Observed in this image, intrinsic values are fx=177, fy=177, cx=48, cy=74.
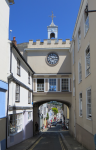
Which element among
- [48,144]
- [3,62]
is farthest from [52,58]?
[3,62]

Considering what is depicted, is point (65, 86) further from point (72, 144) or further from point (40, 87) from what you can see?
point (72, 144)

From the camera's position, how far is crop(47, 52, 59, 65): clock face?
22969 millimetres

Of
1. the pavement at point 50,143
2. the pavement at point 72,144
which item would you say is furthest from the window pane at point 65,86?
the pavement at point 72,144

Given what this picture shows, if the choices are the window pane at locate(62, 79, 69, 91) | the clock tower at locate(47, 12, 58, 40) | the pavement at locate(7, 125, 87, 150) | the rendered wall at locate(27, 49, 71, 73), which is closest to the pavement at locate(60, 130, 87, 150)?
the pavement at locate(7, 125, 87, 150)

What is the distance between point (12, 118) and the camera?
45.1 ft

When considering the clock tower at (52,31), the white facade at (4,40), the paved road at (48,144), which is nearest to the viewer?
the white facade at (4,40)

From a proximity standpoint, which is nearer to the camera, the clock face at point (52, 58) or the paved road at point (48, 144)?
the paved road at point (48, 144)

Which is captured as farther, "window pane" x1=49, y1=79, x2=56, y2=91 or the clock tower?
the clock tower

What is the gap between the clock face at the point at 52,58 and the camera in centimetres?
2297

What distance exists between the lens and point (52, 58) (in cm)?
2309

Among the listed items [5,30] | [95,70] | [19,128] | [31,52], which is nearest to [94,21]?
[95,70]

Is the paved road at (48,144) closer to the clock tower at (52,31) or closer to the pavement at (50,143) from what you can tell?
the pavement at (50,143)

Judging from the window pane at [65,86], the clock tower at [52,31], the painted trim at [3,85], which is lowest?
the painted trim at [3,85]

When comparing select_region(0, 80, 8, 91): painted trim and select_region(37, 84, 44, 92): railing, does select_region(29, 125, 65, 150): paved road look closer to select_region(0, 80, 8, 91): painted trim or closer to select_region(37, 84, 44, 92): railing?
select_region(0, 80, 8, 91): painted trim
